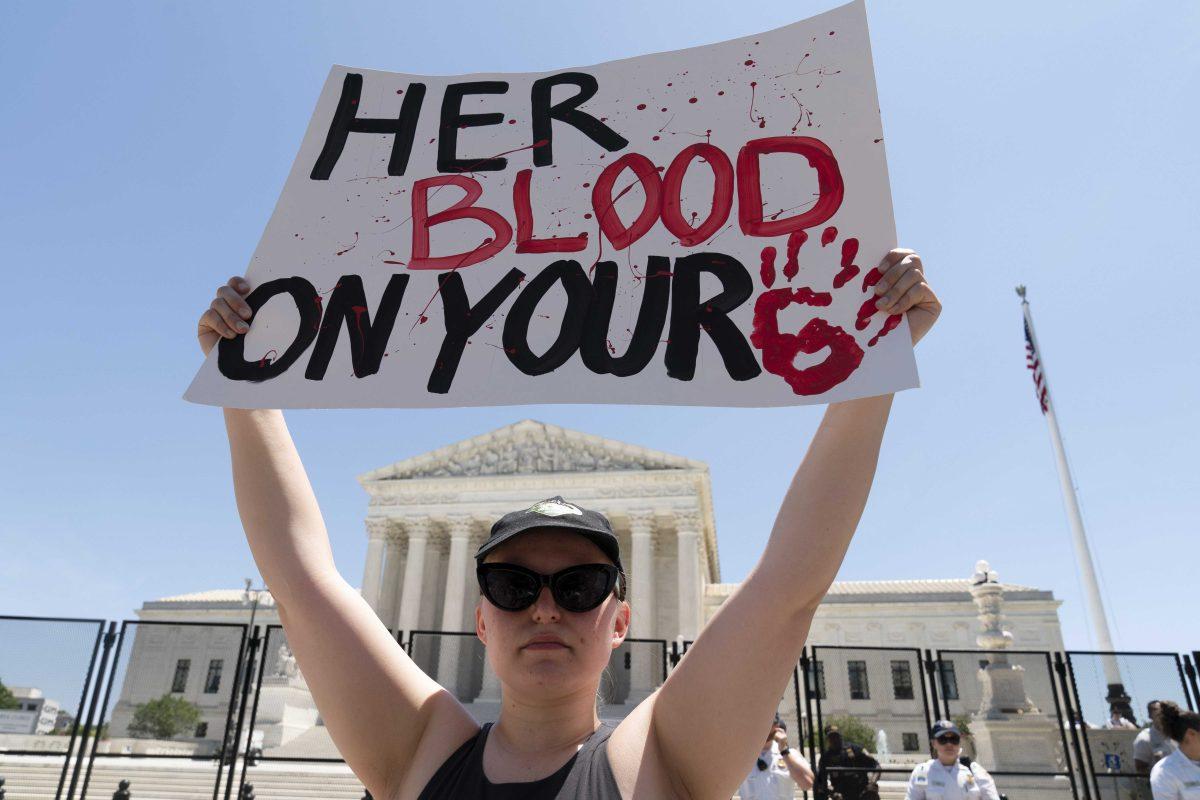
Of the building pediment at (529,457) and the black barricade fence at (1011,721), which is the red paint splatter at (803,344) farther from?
the building pediment at (529,457)

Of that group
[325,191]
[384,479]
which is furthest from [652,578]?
[325,191]

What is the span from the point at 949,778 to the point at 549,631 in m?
7.77

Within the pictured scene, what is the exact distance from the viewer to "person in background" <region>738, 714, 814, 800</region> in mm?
8281

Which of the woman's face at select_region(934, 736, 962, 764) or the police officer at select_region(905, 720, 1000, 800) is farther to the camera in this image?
the woman's face at select_region(934, 736, 962, 764)

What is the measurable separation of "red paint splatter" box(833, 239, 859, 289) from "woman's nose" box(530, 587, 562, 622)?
1.24m

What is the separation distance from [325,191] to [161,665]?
34.5 feet

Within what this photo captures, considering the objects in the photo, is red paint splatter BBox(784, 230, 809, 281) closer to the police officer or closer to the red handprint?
the red handprint

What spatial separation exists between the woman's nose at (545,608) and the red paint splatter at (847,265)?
1.24 meters

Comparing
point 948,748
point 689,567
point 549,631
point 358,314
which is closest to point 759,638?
point 549,631

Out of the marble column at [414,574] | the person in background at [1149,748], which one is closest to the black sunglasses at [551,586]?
the person in background at [1149,748]

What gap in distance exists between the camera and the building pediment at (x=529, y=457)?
46844 millimetres

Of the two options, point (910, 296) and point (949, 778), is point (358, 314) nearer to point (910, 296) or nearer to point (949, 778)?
point (910, 296)

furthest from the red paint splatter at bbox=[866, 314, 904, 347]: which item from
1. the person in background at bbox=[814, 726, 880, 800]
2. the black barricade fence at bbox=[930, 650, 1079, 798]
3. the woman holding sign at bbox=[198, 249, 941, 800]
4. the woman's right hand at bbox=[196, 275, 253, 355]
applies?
the black barricade fence at bbox=[930, 650, 1079, 798]

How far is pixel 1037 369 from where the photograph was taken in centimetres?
2555
